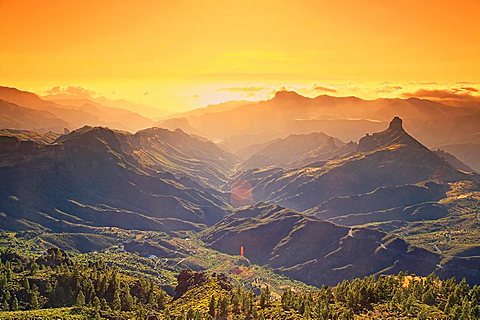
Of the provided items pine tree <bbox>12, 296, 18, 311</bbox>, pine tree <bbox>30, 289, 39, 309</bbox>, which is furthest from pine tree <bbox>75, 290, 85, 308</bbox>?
pine tree <bbox>12, 296, 18, 311</bbox>

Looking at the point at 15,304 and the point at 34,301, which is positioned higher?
the point at 15,304

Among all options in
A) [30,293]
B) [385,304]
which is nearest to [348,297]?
[385,304]

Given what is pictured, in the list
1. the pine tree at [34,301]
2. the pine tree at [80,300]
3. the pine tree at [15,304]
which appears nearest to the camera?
the pine tree at [15,304]

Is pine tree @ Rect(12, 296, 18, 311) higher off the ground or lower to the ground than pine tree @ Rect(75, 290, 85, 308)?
higher

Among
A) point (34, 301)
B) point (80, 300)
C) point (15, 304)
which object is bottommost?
point (80, 300)

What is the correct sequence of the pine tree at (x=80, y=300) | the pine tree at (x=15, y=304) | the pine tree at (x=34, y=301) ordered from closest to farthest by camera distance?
the pine tree at (x=15, y=304) → the pine tree at (x=34, y=301) → the pine tree at (x=80, y=300)

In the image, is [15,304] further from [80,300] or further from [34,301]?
[80,300]

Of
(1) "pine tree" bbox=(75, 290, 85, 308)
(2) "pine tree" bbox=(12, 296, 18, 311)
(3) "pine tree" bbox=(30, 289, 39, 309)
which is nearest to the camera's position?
(2) "pine tree" bbox=(12, 296, 18, 311)

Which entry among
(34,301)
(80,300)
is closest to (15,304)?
(34,301)

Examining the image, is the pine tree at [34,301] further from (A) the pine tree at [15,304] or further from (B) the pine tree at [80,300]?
(B) the pine tree at [80,300]

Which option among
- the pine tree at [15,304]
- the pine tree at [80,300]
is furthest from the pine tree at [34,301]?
the pine tree at [80,300]

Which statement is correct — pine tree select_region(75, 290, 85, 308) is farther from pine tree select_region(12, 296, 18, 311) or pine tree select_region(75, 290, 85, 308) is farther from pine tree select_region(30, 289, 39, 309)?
pine tree select_region(12, 296, 18, 311)

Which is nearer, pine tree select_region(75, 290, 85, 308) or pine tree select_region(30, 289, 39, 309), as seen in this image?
pine tree select_region(30, 289, 39, 309)

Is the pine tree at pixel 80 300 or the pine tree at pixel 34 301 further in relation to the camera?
the pine tree at pixel 80 300
